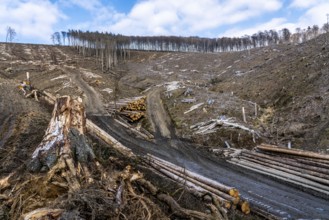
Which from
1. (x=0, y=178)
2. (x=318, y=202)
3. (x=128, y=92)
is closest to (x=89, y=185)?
(x=0, y=178)

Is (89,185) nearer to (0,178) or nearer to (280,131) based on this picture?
(0,178)

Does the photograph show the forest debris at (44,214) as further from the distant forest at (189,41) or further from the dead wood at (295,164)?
the distant forest at (189,41)

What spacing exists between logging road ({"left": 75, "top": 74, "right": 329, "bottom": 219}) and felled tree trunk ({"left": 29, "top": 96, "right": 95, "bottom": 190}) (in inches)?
263

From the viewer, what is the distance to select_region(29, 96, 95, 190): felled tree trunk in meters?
8.45

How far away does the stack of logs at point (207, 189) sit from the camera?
9906 millimetres

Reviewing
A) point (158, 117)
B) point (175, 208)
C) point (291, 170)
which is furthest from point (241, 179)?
point (158, 117)

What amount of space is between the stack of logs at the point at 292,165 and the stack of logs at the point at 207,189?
183 inches

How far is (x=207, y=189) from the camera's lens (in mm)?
11578

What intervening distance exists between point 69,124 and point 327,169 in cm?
1191

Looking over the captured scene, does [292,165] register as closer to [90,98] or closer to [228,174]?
[228,174]

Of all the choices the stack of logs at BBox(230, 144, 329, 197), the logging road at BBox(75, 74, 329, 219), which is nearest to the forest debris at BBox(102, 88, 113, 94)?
the logging road at BBox(75, 74, 329, 219)

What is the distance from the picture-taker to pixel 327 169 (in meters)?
13.9

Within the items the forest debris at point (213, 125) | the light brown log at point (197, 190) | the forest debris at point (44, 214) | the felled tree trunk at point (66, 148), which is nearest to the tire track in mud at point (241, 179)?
the light brown log at point (197, 190)

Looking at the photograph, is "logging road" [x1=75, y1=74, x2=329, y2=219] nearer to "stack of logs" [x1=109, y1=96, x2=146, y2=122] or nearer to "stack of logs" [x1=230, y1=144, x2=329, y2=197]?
"stack of logs" [x1=230, y1=144, x2=329, y2=197]
